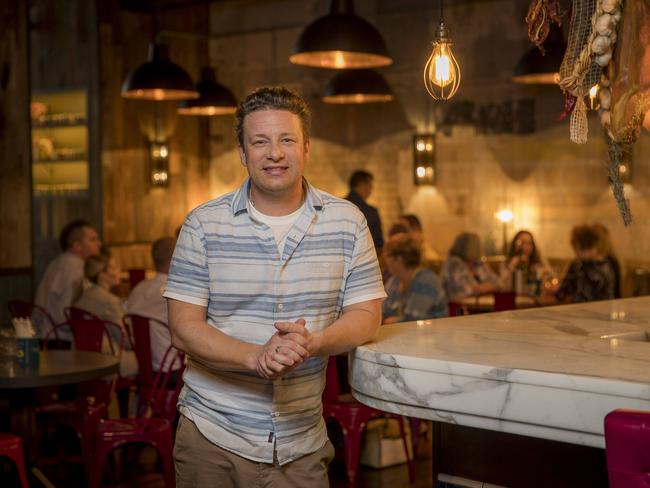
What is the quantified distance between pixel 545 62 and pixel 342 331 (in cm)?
596

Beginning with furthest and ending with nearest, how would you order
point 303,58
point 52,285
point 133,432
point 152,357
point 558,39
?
point 558,39, point 52,285, point 303,58, point 152,357, point 133,432

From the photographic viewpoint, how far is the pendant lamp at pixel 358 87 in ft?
29.2

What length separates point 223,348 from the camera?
7.91 ft

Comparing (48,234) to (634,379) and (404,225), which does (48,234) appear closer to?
(404,225)

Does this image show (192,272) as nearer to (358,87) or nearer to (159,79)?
(159,79)

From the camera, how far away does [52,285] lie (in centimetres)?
698

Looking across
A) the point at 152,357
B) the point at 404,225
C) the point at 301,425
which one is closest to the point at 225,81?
the point at 404,225

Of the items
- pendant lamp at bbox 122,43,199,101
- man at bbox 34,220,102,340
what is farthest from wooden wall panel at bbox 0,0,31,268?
pendant lamp at bbox 122,43,199,101

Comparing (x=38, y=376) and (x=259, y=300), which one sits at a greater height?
(x=259, y=300)

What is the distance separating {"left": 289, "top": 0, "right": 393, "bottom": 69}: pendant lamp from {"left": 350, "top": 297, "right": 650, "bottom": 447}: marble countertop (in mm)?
3409

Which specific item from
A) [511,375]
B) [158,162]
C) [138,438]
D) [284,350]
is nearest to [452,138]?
[158,162]

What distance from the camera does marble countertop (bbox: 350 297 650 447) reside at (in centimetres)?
195

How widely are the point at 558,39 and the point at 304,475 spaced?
5.99 meters

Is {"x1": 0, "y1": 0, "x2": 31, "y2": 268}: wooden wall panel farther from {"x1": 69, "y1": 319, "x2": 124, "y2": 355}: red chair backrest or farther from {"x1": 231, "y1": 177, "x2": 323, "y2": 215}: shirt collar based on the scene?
{"x1": 231, "y1": 177, "x2": 323, "y2": 215}: shirt collar
